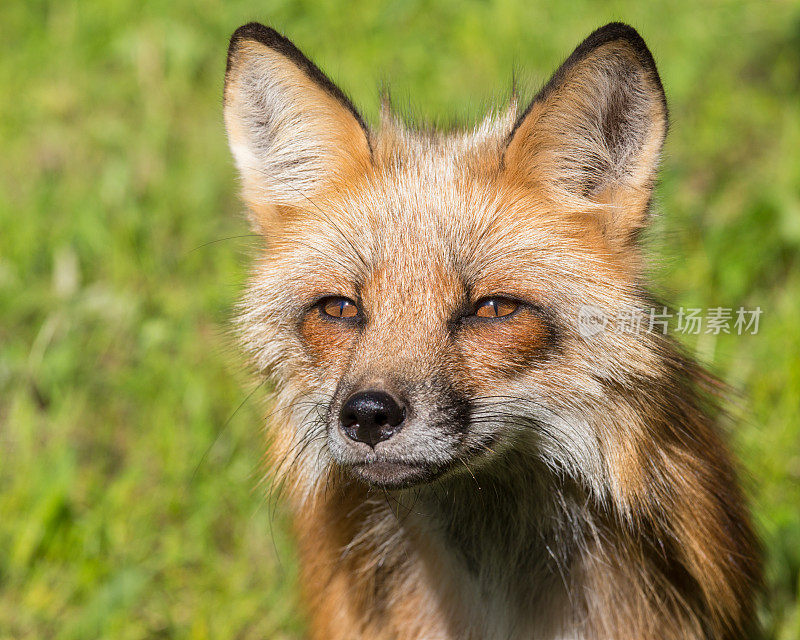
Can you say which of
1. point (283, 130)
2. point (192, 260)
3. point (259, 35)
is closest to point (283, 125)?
point (283, 130)

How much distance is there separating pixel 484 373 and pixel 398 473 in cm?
A: 46

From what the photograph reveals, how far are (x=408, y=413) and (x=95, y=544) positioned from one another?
2.68m

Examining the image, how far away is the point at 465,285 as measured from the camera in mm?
3355

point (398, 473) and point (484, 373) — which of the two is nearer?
point (398, 473)

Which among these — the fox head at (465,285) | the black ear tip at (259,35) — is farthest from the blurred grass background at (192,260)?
the black ear tip at (259,35)

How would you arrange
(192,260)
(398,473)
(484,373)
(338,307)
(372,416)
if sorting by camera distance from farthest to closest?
(192,260), (338,307), (484,373), (398,473), (372,416)

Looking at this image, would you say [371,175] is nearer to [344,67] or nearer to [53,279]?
[53,279]

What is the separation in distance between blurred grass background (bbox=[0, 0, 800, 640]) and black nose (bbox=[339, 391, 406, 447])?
1.34 meters

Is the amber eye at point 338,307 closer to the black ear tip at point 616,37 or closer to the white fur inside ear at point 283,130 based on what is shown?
the white fur inside ear at point 283,130

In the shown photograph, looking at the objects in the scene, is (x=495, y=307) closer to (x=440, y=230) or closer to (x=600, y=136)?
(x=440, y=230)

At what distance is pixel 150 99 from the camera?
8.02 meters

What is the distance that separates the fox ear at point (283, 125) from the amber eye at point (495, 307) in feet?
2.63

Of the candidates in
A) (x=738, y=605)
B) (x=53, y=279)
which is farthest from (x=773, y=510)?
(x=53, y=279)

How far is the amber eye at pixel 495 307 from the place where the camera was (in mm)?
3359
